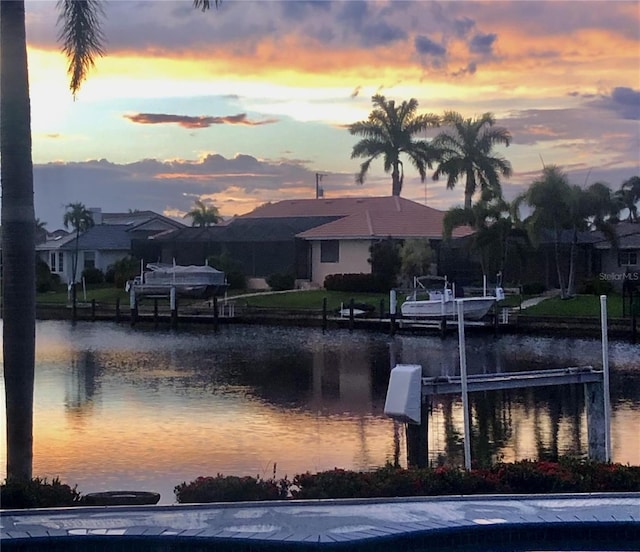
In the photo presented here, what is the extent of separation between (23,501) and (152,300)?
5384 cm

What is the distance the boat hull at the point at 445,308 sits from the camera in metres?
49.1

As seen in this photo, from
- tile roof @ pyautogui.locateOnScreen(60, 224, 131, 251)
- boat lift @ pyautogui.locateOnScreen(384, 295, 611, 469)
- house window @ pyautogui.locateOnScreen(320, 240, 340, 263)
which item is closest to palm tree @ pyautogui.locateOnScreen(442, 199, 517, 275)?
house window @ pyautogui.locateOnScreen(320, 240, 340, 263)

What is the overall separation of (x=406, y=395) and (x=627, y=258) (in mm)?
47499

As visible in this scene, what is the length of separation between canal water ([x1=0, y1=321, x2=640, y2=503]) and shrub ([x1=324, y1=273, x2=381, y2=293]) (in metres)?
13.8

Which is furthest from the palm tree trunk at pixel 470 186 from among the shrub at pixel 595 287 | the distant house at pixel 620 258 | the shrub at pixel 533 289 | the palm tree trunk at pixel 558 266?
the shrub at pixel 595 287

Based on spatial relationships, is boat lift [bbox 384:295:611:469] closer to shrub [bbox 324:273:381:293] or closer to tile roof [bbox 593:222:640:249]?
tile roof [bbox 593:222:640:249]

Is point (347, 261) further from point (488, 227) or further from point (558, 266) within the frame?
point (558, 266)

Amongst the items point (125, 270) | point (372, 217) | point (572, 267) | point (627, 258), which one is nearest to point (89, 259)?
point (125, 270)

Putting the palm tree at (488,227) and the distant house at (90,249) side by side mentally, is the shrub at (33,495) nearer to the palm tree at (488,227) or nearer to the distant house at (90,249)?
the palm tree at (488,227)

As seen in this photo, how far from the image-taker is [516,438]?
2136 centimetres

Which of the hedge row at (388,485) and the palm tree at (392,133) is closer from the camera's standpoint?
the hedge row at (388,485)

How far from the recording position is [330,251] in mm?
62875

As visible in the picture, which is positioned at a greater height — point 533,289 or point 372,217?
point 372,217

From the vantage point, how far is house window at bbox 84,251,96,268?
250 ft
